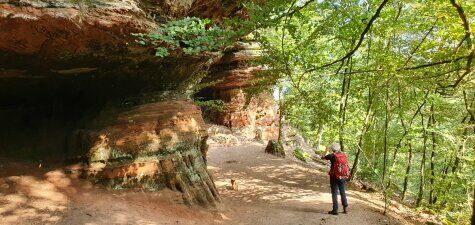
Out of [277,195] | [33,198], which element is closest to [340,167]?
[277,195]

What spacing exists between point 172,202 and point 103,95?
3.65 metres

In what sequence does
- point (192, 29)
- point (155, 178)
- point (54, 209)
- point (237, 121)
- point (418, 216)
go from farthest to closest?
point (237, 121), point (418, 216), point (155, 178), point (54, 209), point (192, 29)

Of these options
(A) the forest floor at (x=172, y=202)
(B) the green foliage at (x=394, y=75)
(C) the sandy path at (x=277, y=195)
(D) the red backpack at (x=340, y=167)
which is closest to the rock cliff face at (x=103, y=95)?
(A) the forest floor at (x=172, y=202)

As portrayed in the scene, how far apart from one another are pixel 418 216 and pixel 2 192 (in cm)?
1334

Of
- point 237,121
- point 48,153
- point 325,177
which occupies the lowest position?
point 325,177

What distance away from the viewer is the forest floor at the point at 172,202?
21.0 ft

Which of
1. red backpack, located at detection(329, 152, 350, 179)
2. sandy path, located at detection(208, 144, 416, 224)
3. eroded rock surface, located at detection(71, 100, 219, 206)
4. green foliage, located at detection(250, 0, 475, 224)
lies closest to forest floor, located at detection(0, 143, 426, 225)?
sandy path, located at detection(208, 144, 416, 224)

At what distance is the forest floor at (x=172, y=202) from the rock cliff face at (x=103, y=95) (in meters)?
0.50

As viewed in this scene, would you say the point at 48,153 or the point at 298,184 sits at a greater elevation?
the point at 48,153

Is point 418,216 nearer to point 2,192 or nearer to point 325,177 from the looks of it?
point 325,177

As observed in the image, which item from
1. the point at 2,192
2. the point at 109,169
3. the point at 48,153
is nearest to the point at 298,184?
the point at 109,169

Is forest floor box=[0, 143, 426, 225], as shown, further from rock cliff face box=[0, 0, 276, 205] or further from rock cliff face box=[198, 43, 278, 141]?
rock cliff face box=[198, 43, 278, 141]

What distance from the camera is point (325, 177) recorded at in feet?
50.1

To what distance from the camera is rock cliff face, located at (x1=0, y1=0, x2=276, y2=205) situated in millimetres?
6395
